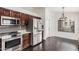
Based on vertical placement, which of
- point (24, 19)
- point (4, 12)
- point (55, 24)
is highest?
point (4, 12)

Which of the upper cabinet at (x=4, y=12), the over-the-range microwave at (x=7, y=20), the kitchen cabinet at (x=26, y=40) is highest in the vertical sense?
the upper cabinet at (x=4, y=12)

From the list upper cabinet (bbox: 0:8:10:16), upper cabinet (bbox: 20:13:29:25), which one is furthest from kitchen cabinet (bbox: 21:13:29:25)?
upper cabinet (bbox: 0:8:10:16)

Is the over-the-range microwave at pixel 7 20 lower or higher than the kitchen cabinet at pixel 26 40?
higher

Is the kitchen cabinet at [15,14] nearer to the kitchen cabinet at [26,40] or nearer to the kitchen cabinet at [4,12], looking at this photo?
the kitchen cabinet at [4,12]

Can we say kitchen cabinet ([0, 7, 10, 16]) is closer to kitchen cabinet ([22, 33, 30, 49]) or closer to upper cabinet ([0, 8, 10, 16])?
upper cabinet ([0, 8, 10, 16])

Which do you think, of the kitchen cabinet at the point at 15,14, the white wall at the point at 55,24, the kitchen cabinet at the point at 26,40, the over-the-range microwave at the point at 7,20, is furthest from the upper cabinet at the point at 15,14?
the white wall at the point at 55,24

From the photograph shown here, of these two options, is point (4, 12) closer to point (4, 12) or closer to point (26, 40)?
point (4, 12)

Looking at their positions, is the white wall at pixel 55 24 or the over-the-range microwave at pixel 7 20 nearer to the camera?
the over-the-range microwave at pixel 7 20

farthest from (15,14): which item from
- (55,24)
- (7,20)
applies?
(55,24)

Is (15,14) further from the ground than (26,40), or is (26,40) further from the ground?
(15,14)

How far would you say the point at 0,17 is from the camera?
262 centimetres

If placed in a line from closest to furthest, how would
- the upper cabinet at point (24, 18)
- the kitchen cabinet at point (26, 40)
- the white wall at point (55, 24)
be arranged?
the kitchen cabinet at point (26, 40) → the upper cabinet at point (24, 18) → the white wall at point (55, 24)
